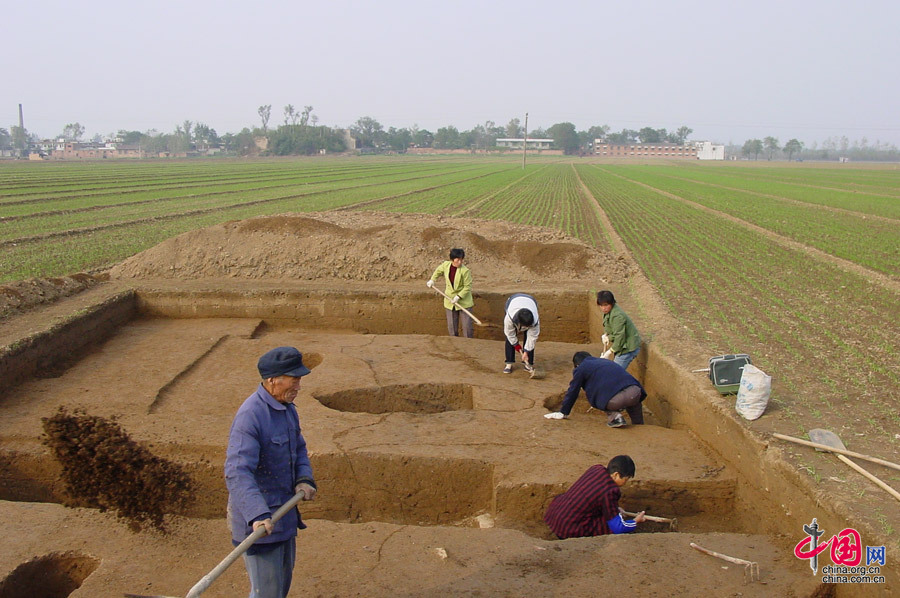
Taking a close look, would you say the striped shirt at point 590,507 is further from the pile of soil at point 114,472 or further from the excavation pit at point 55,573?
the excavation pit at point 55,573

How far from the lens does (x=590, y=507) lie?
5.28 metres

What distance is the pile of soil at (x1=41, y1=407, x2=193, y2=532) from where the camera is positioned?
→ 5445 mm

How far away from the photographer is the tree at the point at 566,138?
513 feet

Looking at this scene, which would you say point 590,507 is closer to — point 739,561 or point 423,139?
point 739,561

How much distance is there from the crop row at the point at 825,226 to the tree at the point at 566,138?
125 meters

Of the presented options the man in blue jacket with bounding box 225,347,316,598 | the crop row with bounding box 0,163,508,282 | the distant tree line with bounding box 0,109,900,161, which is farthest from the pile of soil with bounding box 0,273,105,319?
the distant tree line with bounding box 0,109,900,161

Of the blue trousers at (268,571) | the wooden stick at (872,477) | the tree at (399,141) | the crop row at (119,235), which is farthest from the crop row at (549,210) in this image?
the tree at (399,141)

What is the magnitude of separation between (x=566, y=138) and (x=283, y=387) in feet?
523

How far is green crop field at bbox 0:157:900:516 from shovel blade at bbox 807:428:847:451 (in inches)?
11.9

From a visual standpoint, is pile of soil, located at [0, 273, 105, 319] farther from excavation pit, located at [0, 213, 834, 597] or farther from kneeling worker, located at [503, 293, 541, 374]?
kneeling worker, located at [503, 293, 541, 374]

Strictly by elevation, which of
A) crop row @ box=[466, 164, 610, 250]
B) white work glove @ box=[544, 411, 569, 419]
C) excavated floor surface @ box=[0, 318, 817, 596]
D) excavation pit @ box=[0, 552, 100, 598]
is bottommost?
excavation pit @ box=[0, 552, 100, 598]

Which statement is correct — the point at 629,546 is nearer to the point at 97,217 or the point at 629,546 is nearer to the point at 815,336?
the point at 815,336

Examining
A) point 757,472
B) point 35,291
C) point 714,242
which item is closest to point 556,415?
point 757,472

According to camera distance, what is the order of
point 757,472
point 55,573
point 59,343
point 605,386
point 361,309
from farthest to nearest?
point 361,309 → point 59,343 → point 605,386 → point 757,472 → point 55,573
